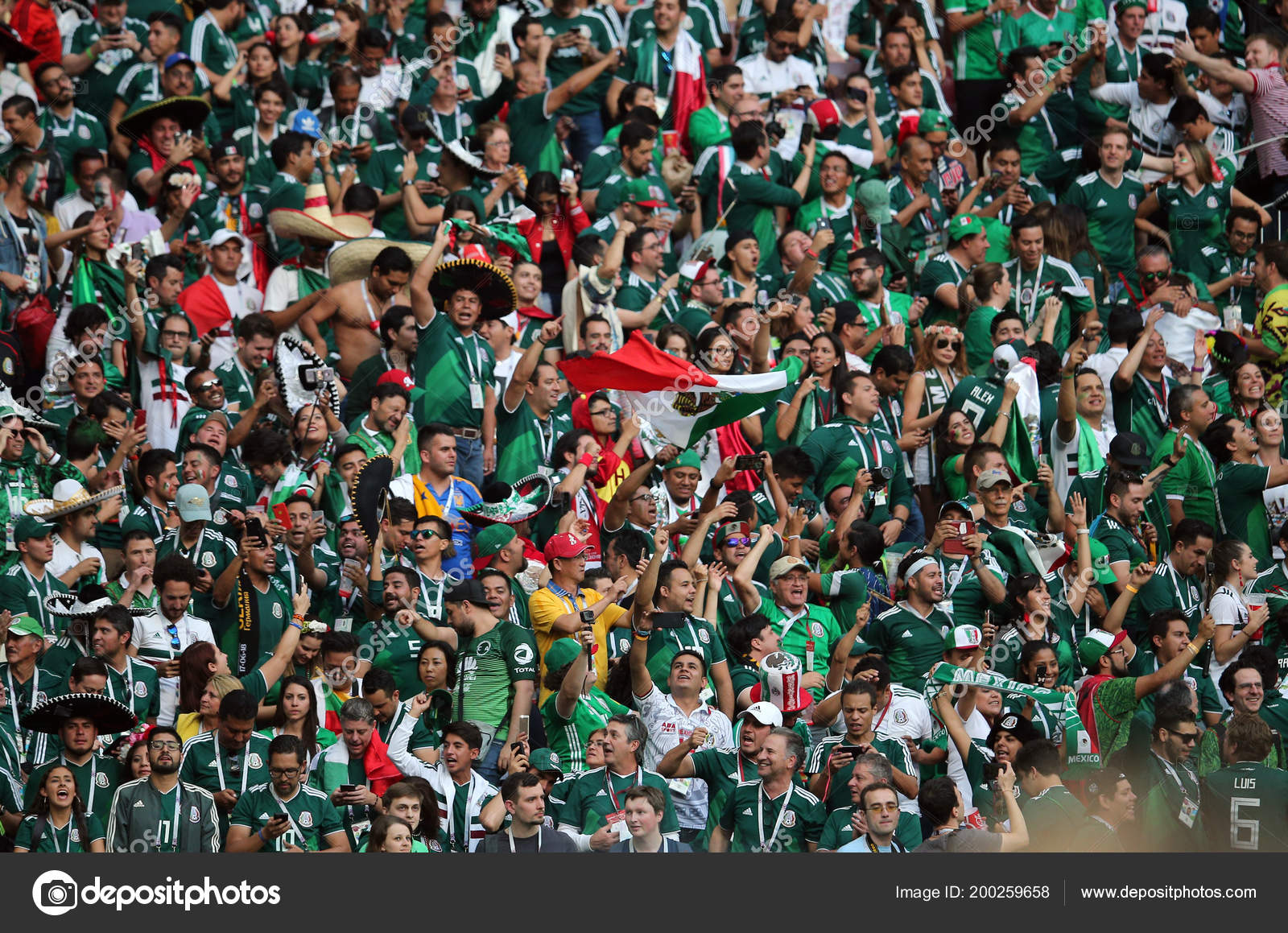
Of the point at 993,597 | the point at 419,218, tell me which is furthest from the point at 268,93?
the point at 993,597

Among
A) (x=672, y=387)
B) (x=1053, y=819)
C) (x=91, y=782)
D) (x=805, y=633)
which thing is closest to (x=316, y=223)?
(x=672, y=387)

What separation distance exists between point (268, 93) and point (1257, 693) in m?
8.22

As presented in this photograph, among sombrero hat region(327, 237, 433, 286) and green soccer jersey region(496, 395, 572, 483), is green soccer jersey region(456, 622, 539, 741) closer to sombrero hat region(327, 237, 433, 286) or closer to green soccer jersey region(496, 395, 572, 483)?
green soccer jersey region(496, 395, 572, 483)

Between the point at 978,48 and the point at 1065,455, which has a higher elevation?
the point at 978,48

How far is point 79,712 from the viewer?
11.8 meters

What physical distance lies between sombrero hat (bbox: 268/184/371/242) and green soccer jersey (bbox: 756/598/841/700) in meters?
4.25

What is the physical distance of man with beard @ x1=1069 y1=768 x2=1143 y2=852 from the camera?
1140cm

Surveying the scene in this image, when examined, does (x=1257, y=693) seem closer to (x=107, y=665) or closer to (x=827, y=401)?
(x=827, y=401)

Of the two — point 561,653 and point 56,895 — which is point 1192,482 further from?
point 56,895

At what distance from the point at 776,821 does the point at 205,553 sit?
3528 mm

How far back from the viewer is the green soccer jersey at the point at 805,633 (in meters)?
13.1

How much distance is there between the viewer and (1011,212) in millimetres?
17547

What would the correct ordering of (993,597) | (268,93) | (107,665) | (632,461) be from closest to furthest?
(107,665), (993,597), (632,461), (268,93)

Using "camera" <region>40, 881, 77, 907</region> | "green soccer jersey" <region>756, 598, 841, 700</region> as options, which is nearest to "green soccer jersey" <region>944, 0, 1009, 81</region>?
"green soccer jersey" <region>756, 598, 841, 700</region>
